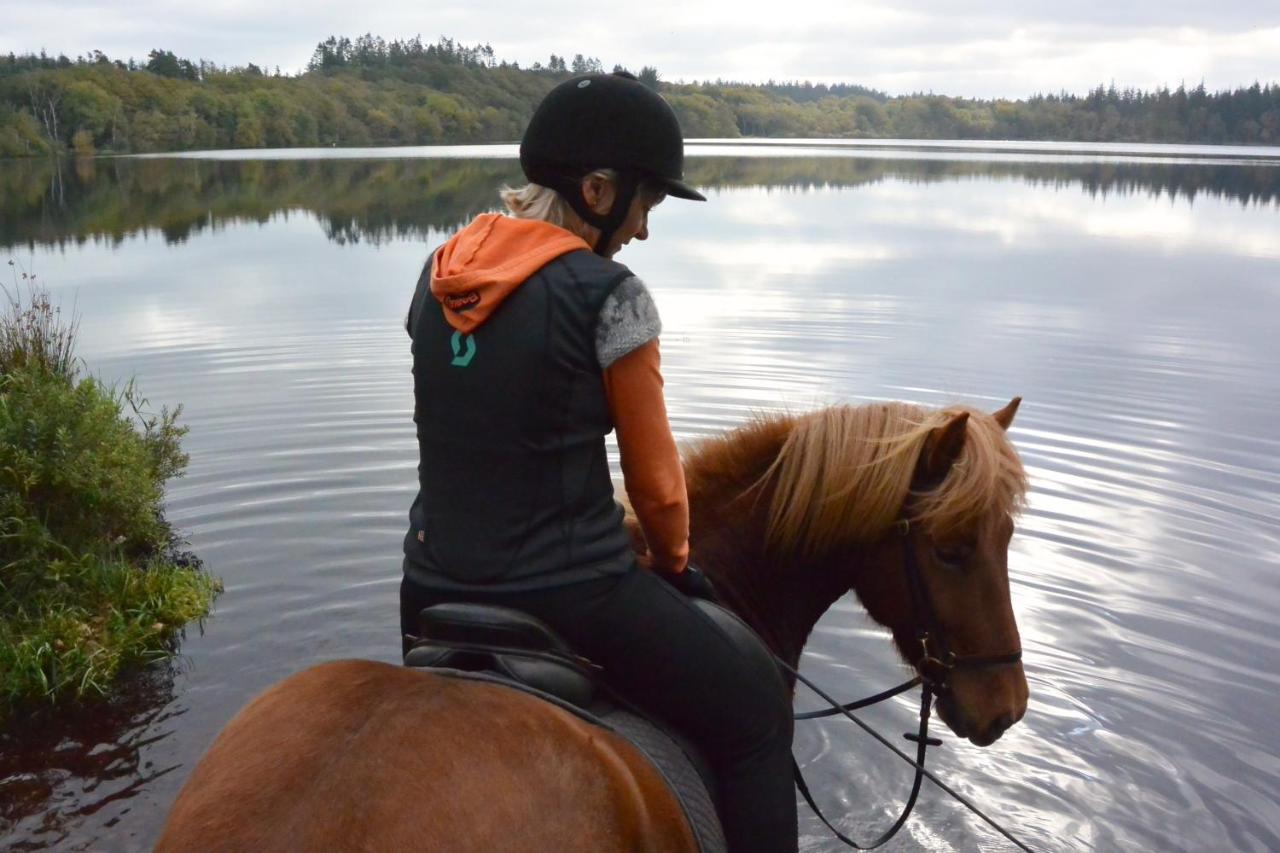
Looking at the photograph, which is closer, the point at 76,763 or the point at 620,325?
the point at 620,325

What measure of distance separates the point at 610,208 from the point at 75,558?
17.2ft

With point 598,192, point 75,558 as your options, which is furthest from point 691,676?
point 75,558

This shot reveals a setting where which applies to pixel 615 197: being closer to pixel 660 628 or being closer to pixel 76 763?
pixel 660 628

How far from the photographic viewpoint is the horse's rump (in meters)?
1.75

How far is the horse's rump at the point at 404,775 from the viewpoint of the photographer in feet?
5.76

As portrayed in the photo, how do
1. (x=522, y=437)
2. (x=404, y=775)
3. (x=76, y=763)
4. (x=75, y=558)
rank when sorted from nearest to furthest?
1. (x=404, y=775)
2. (x=522, y=437)
3. (x=76, y=763)
4. (x=75, y=558)

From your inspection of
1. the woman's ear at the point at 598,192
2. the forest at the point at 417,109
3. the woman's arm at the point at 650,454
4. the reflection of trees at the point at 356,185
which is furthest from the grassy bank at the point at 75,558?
the forest at the point at 417,109

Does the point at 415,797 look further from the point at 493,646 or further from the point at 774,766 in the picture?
the point at 774,766

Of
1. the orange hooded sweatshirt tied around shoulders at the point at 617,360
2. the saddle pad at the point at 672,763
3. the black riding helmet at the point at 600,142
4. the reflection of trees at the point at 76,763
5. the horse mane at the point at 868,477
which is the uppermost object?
the black riding helmet at the point at 600,142

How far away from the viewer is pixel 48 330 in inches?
363

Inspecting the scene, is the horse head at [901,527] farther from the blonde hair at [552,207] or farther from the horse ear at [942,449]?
the blonde hair at [552,207]

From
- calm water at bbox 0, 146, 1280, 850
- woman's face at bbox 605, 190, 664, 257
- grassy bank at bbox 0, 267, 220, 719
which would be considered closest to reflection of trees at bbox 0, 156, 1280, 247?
calm water at bbox 0, 146, 1280, 850

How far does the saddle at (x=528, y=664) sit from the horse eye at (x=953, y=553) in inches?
37.3

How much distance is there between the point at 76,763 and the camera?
520 centimetres
